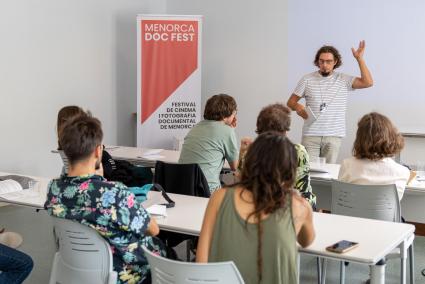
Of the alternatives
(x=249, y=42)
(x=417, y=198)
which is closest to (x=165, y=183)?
(x=417, y=198)

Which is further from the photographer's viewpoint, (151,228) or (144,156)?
(144,156)

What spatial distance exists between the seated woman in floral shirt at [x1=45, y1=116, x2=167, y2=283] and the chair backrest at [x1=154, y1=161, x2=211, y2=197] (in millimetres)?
1276

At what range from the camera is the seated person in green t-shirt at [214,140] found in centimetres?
425

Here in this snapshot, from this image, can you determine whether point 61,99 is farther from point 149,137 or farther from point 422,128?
point 422,128

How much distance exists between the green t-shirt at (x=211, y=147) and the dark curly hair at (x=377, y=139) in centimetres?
99

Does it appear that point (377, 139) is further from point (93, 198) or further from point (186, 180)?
point (93, 198)

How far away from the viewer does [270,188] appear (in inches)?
90.0

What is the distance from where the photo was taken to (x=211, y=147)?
4250mm

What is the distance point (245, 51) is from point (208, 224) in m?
5.62

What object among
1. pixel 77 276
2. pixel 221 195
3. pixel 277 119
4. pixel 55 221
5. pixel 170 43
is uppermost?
pixel 170 43

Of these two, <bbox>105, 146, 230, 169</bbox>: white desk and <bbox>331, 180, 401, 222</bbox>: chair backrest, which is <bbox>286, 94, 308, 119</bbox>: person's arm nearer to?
<bbox>105, 146, 230, 169</bbox>: white desk

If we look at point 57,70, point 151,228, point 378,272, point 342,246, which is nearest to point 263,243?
point 342,246

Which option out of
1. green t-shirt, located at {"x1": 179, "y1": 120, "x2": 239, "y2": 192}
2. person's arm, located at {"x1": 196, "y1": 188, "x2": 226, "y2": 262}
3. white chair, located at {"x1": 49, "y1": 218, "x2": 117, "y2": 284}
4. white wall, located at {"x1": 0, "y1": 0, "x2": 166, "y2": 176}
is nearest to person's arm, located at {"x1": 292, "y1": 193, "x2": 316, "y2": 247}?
person's arm, located at {"x1": 196, "y1": 188, "x2": 226, "y2": 262}

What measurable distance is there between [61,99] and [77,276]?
4499 mm
